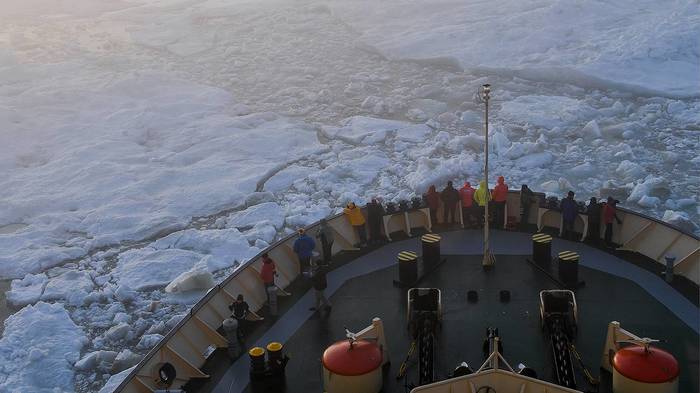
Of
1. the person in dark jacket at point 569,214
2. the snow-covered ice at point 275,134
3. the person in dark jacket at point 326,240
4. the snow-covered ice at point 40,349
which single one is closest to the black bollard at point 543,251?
the person in dark jacket at point 569,214

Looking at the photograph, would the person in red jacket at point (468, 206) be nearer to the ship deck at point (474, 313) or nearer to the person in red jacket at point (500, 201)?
the person in red jacket at point (500, 201)

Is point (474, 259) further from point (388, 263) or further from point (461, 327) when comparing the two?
point (461, 327)

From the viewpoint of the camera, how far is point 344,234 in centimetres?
1042

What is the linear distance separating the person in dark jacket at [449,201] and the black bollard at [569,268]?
7.86ft

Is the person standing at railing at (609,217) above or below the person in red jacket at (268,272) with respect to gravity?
below

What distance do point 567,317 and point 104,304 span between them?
11.1m

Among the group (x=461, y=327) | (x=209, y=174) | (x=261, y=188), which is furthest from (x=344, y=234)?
(x=209, y=174)

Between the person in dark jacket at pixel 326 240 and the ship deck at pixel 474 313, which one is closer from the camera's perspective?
the ship deck at pixel 474 313

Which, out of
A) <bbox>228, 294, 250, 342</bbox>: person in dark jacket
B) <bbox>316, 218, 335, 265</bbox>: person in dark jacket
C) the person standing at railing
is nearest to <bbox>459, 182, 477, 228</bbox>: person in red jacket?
the person standing at railing

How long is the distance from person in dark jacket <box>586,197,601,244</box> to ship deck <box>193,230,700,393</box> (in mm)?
251

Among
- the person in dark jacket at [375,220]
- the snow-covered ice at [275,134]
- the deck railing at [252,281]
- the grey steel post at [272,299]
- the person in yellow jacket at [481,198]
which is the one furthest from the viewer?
the snow-covered ice at [275,134]

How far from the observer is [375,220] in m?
10.5

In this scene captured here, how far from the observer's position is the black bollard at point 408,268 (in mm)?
8906

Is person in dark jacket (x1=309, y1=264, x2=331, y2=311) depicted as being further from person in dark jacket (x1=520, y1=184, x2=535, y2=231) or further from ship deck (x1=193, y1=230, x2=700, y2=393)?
person in dark jacket (x1=520, y1=184, x2=535, y2=231)
